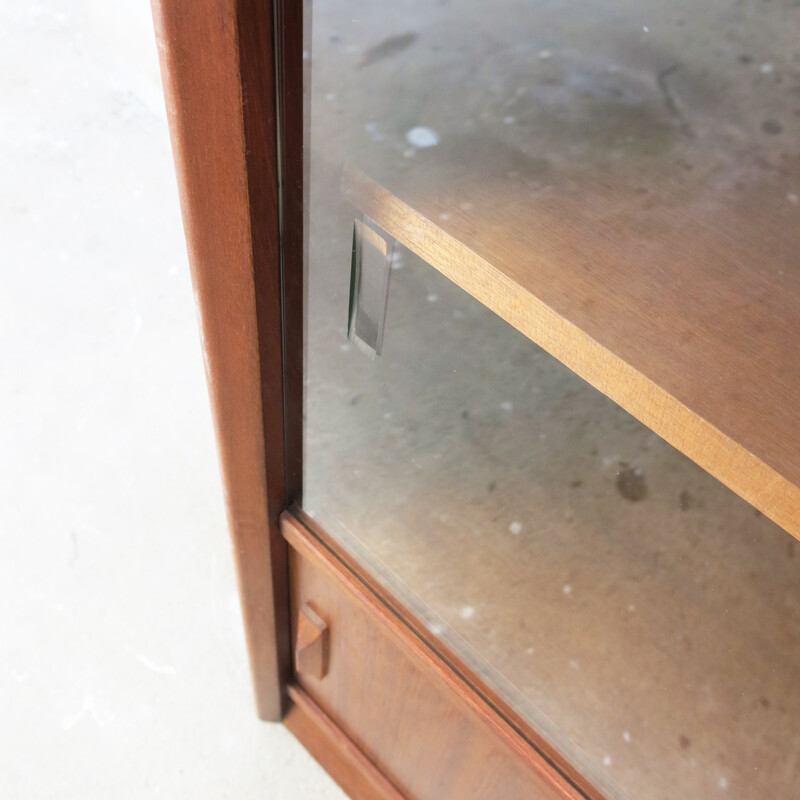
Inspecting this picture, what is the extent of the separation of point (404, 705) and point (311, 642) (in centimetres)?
9

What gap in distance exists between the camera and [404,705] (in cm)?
68

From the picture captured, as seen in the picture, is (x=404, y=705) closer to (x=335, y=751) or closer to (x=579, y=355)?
(x=335, y=751)

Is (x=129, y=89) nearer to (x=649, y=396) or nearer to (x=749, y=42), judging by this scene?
(x=749, y=42)

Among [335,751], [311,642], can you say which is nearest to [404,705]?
[311,642]

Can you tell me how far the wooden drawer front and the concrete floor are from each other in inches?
8.2

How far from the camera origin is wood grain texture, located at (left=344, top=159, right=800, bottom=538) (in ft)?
1.06

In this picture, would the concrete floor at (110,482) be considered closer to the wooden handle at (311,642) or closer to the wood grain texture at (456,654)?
the wooden handle at (311,642)

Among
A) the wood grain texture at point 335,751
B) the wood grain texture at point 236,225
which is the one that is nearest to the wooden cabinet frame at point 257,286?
the wood grain texture at point 236,225

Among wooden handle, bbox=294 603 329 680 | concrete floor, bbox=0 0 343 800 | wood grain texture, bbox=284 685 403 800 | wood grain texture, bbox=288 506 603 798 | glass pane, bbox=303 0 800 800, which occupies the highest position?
glass pane, bbox=303 0 800 800

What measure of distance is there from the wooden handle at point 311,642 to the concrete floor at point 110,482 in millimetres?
231

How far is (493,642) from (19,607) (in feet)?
2.27

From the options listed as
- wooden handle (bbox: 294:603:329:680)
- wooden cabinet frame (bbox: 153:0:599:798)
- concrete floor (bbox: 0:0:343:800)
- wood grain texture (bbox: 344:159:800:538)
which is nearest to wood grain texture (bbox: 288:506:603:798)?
wooden cabinet frame (bbox: 153:0:599:798)

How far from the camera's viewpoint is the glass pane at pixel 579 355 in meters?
0.35

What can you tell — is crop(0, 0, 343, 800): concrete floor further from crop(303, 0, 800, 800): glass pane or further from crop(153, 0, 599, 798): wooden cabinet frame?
crop(303, 0, 800, 800): glass pane
